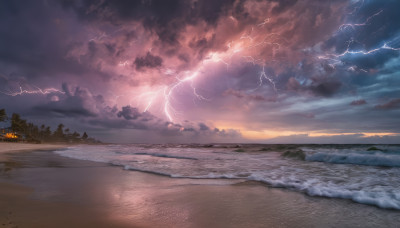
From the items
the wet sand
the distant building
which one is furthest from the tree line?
the wet sand

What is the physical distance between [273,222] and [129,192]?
10.3 ft

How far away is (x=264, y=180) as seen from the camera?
5.97 m

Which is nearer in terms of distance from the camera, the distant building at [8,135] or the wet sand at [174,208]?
the wet sand at [174,208]

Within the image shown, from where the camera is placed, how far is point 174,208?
11.6ft

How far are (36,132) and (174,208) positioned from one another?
120576 millimetres

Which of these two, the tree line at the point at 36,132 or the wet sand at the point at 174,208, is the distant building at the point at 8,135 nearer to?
the tree line at the point at 36,132

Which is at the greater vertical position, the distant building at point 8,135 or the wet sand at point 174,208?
the distant building at point 8,135

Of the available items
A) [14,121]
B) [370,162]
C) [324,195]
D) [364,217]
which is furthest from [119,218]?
[14,121]

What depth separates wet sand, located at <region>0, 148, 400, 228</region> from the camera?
287 centimetres

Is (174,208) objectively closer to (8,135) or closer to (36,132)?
(8,135)

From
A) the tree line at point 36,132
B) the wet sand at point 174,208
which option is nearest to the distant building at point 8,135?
the tree line at point 36,132

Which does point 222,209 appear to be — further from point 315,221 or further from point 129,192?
point 129,192

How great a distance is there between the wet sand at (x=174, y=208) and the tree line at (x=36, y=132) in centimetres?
7840

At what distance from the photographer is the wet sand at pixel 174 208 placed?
2865 mm
